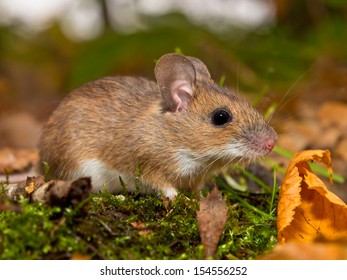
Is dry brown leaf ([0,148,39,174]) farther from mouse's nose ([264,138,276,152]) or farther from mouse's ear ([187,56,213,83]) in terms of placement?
mouse's nose ([264,138,276,152])

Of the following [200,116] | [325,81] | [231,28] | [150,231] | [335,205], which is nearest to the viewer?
[150,231]

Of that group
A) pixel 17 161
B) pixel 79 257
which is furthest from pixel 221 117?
pixel 17 161

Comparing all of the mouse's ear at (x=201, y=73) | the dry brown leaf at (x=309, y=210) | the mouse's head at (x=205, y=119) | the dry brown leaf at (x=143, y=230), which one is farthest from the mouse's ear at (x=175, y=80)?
the dry brown leaf at (x=143, y=230)

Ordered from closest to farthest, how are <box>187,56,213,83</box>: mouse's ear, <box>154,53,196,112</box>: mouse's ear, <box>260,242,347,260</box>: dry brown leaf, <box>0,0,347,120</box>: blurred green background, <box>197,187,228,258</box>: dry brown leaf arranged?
<box>260,242,347,260</box>: dry brown leaf
<box>197,187,228,258</box>: dry brown leaf
<box>154,53,196,112</box>: mouse's ear
<box>187,56,213,83</box>: mouse's ear
<box>0,0,347,120</box>: blurred green background

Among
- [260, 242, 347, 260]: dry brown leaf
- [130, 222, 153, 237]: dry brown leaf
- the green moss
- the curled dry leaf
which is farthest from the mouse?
[260, 242, 347, 260]: dry brown leaf

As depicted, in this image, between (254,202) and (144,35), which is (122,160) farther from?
(144,35)

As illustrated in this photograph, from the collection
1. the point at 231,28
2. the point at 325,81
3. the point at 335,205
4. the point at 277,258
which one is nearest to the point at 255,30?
the point at 231,28
